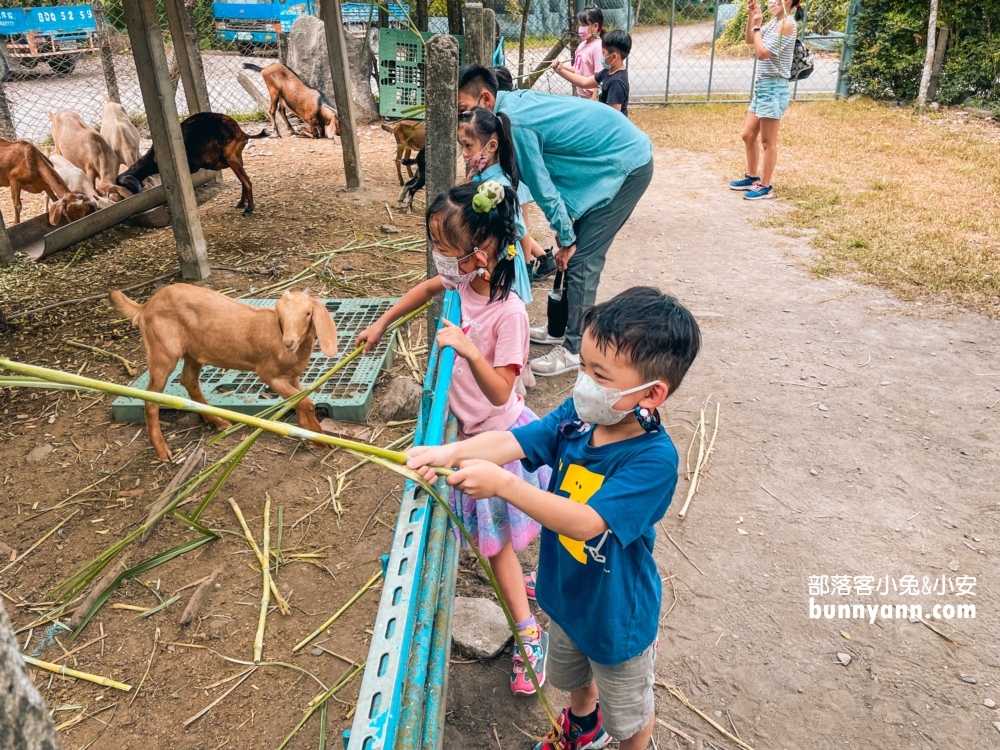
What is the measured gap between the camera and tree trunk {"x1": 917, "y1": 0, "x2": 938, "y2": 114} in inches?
447

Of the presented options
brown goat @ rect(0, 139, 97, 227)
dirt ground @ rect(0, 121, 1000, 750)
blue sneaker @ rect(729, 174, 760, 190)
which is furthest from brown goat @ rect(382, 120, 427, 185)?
blue sneaker @ rect(729, 174, 760, 190)

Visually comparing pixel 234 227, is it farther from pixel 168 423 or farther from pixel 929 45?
pixel 929 45

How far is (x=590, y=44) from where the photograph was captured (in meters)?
8.12

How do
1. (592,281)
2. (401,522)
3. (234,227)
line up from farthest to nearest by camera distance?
(234,227) < (592,281) < (401,522)

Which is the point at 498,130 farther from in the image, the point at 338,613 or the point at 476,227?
the point at 338,613

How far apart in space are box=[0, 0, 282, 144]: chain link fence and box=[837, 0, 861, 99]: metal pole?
31.3ft

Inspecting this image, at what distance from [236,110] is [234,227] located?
6.89m

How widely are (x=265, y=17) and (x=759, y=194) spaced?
8.50m

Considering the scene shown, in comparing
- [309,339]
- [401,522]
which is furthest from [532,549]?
[401,522]

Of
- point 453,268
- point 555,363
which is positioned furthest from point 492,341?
point 555,363

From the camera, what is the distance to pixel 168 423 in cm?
400

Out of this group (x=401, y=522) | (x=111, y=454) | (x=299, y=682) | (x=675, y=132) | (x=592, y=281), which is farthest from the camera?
(x=675, y=132)

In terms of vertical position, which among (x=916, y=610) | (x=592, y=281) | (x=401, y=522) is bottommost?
(x=916, y=610)

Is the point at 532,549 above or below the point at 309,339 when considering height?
below
